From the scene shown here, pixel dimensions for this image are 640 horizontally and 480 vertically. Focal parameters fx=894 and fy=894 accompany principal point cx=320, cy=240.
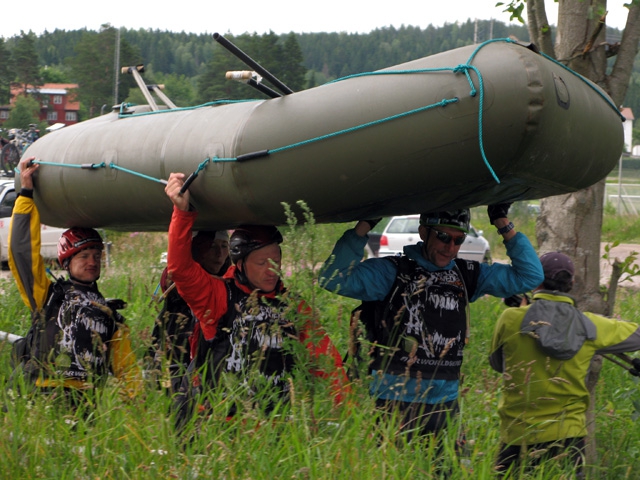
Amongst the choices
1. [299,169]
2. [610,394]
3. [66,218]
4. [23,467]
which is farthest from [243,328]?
[610,394]

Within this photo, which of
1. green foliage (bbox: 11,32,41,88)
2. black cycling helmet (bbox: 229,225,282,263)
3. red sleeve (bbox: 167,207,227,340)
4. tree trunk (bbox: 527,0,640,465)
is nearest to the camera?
red sleeve (bbox: 167,207,227,340)

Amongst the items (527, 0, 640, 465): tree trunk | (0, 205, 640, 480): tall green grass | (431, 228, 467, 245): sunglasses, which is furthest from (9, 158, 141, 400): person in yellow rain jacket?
(527, 0, 640, 465): tree trunk

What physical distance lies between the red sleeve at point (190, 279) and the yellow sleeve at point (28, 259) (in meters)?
0.94

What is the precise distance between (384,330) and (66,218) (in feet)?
5.74

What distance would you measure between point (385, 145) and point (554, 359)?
4.95 ft

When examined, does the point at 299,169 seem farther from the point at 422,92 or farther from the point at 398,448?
the point at 398,448

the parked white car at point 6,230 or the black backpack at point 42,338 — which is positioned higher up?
the black backpack at point 42,338

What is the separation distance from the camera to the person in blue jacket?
4059 millimetres

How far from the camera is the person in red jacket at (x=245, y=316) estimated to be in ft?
12.0

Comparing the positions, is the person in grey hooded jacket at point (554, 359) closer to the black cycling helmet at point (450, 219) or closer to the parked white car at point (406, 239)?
the black cycling helmet at point (450, 219)

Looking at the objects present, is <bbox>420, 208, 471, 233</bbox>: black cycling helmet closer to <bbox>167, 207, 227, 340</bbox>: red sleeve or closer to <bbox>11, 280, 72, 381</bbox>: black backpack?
<bbox>167, 207, 227, 340</bbox>: red sleeve

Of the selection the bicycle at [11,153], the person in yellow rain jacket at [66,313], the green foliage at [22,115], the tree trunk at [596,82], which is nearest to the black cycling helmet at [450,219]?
the tree trunk at [596,82]

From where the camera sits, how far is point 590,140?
3621 mm

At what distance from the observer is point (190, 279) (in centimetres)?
383
